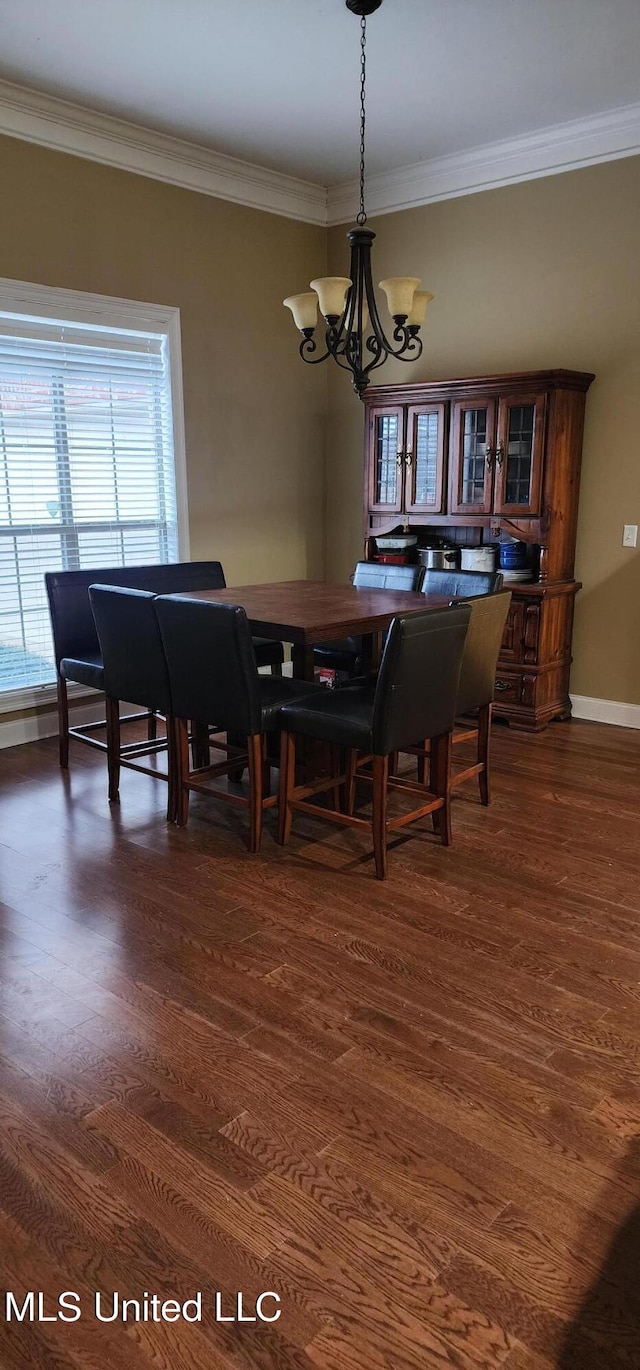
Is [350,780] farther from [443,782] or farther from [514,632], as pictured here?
[514,632]

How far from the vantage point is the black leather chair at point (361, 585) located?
4.21m

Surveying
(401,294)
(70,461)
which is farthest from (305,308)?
(70,461)

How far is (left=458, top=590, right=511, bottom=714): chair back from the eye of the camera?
128 inches

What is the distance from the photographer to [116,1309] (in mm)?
1476

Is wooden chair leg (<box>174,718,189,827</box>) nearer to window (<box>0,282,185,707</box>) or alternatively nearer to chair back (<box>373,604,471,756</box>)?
chair back (<box>373,604,471,756</box>)

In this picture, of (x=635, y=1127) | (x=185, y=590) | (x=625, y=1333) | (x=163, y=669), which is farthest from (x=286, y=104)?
(x=625, y=1333)

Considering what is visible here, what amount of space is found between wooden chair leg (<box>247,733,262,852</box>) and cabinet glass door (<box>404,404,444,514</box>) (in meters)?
2.39

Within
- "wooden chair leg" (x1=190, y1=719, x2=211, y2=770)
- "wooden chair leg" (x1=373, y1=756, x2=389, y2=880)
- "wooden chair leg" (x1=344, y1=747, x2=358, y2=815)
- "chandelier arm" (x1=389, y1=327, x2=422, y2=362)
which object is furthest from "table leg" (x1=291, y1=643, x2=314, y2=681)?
"chandelier arm" (x1=389, y1=327, x2=422, y2=362)

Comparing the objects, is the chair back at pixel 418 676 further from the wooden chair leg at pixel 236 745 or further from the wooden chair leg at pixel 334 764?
the wooden chair leg at pixel 236 745

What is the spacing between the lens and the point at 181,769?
342cm

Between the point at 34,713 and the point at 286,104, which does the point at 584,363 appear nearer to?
the point at 286,104

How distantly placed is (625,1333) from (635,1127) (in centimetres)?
48

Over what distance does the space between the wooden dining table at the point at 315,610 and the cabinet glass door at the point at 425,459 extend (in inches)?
39.6

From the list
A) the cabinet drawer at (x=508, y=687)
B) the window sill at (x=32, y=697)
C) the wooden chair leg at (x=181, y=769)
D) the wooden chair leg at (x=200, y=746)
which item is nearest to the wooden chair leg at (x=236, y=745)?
the wooden chair leg at (x=200, y=746)
